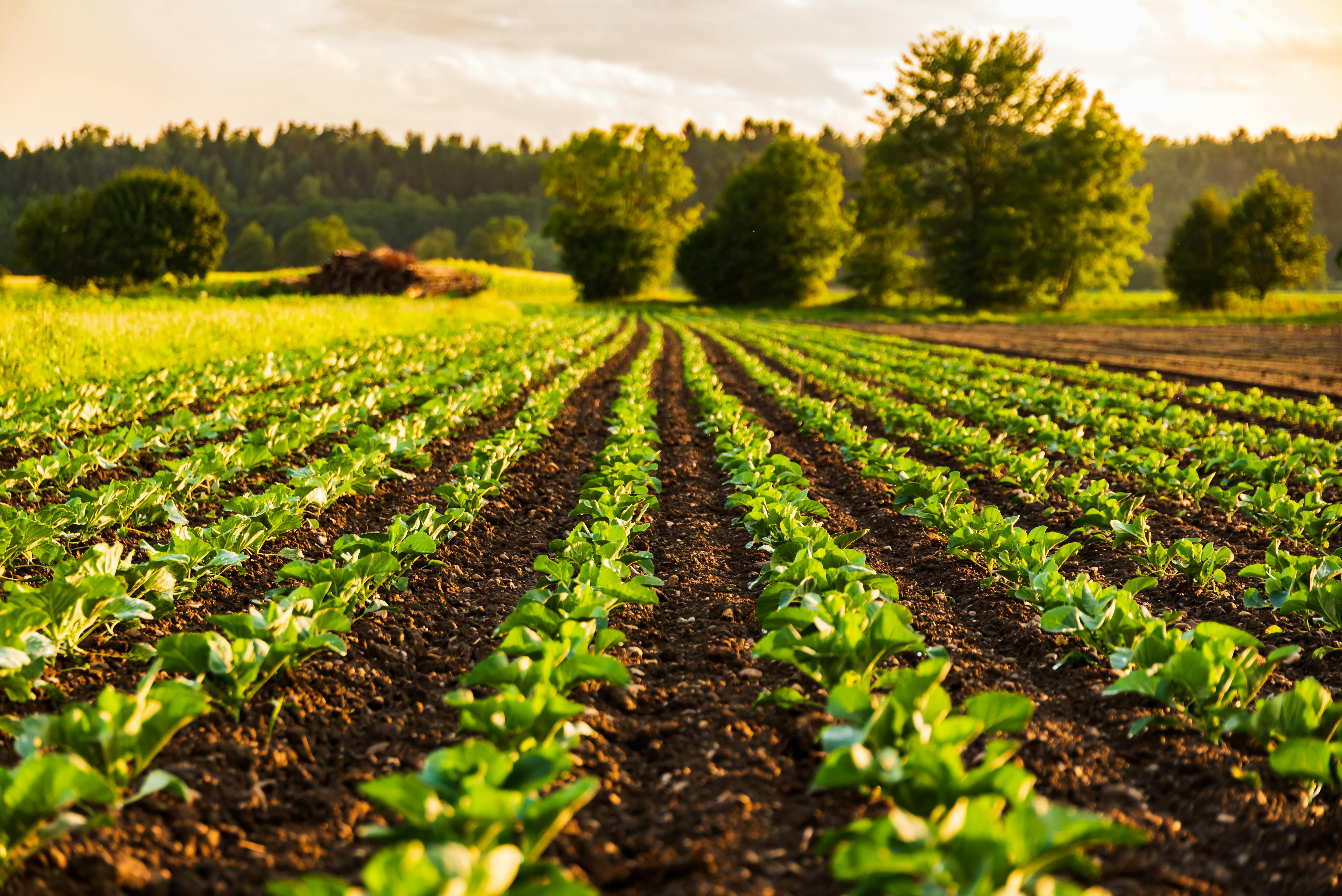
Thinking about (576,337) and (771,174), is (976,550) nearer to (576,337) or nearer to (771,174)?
(576,337)

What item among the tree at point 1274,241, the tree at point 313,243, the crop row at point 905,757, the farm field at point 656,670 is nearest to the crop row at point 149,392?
the farm field at point 656,670

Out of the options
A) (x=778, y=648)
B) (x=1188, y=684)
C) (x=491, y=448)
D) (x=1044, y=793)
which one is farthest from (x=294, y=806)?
(x=491, y=448)

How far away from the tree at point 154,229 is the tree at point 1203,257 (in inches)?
2611

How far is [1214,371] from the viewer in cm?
1752

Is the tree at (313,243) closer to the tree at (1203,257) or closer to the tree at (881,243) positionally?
the tree at (881,243)

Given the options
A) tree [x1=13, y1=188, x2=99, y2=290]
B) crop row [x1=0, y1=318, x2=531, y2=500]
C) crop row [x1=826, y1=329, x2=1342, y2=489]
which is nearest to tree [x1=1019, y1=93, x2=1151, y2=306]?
crop row [x1=826, y1=329, x2=1342, y2=489]

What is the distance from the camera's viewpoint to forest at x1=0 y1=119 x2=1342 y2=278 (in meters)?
122

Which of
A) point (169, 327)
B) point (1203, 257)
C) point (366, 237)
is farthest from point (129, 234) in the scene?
point (1203, 257)

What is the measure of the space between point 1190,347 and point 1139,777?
2712cm

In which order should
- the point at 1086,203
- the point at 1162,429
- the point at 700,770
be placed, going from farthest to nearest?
the point at 1086,203
the point at 1162,429
the point at 700,770

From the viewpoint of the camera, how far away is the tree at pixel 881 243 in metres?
55.1

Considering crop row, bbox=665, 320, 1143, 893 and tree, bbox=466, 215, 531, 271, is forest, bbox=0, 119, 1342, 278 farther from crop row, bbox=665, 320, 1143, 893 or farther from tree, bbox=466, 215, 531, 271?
crop row, bbox=665, 320, 1143, 893

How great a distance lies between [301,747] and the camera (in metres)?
2.94

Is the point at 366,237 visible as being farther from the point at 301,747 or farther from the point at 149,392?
the point at 301,747
